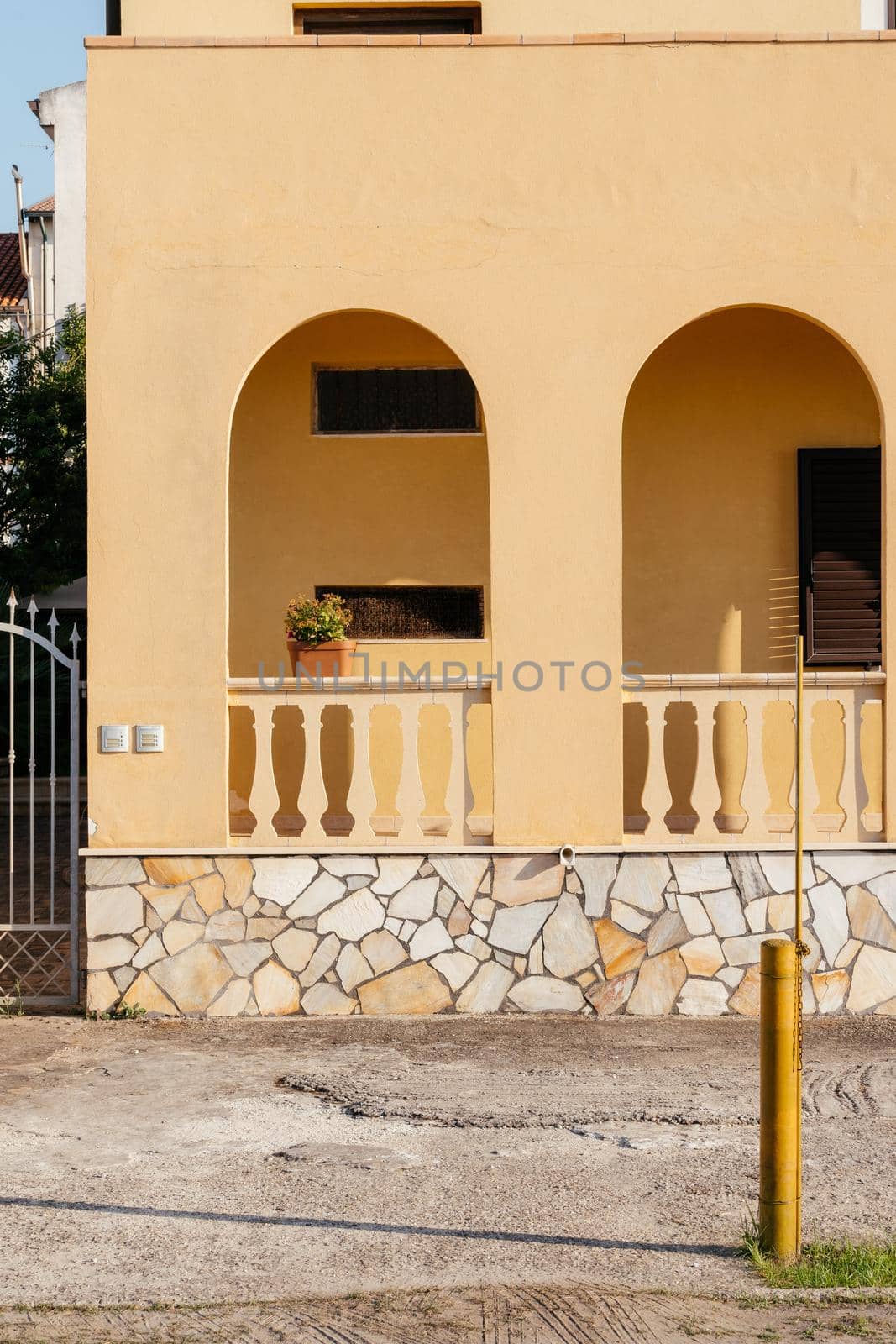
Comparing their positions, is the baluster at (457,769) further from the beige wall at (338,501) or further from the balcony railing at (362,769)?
the beige wall at (338,501)

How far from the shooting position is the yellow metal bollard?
4.68m

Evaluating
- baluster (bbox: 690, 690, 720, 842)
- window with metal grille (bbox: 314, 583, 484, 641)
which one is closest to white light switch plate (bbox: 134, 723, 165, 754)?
window with metal grille (bbox: 314, 583, 484, 641)

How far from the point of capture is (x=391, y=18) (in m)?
10.1

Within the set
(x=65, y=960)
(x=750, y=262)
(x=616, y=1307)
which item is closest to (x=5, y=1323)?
(x=616, y=1307)

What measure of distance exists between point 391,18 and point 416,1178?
807 centimetres

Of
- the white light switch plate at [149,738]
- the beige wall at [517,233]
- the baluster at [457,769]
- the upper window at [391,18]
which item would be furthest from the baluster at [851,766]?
the upper window at [391,18]

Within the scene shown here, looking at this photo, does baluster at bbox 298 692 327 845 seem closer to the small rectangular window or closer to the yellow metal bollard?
the small rectangular window

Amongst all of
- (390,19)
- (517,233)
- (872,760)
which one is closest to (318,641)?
(517,233)

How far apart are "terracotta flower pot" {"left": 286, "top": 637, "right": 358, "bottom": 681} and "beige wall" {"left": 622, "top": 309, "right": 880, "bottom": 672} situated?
2.09 meters

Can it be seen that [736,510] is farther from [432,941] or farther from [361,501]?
[432,941]

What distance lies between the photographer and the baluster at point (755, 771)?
26.6 feet

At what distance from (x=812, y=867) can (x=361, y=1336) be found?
15.0 ft

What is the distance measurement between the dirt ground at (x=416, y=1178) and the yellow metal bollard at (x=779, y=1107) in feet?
0.62

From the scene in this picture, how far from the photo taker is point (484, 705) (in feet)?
27.9
